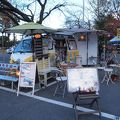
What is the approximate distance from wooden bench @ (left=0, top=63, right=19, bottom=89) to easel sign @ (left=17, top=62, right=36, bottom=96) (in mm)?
368

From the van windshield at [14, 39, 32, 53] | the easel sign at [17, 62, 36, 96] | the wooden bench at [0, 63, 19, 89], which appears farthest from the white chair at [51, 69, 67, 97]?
the van windshield at [14, 39, 32, 53]

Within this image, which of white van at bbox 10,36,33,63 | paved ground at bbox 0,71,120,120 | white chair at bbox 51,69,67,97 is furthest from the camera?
white van at bbox 10,36,33,63

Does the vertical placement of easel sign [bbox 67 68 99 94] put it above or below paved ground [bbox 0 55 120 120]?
above

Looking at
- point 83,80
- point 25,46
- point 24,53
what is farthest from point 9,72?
point 25,46

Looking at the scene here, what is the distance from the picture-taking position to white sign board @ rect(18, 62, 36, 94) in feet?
29.9

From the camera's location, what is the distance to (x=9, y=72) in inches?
393

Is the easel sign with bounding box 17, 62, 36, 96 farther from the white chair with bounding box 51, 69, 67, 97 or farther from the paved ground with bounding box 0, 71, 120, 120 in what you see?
the white chair with bounding box 51, 69, 67, 97

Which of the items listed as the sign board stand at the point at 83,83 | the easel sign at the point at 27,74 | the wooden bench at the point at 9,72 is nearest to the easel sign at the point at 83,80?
the sign board stand at the point at 83,83

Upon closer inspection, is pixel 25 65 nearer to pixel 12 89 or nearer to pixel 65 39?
pixel 12 89

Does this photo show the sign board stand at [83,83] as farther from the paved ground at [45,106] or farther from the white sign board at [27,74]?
the white sign board at [27,74]

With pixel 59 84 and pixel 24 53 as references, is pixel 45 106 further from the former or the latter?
pixel 24 53

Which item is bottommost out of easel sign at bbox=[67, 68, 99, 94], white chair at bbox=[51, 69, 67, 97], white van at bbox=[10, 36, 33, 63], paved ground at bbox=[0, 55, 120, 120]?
paved ground at bbox=[0, 55, 120, 120]

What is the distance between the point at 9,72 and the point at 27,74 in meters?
1.12

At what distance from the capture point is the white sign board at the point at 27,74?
912cm
